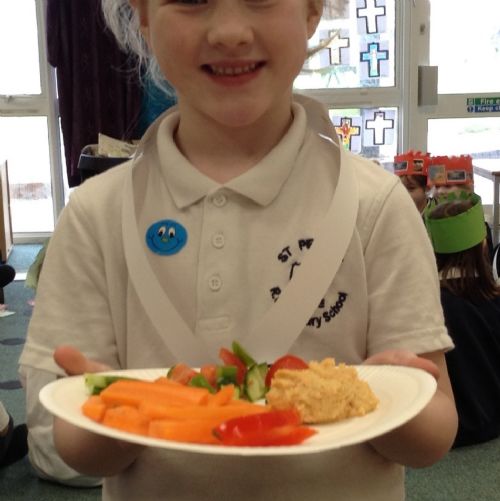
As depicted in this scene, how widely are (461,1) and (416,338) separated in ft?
16.1

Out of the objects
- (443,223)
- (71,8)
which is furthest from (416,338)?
(71,8)

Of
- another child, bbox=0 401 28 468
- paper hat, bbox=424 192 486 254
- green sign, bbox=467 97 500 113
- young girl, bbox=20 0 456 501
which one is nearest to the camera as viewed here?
young girl, bbox=20 0 456 501

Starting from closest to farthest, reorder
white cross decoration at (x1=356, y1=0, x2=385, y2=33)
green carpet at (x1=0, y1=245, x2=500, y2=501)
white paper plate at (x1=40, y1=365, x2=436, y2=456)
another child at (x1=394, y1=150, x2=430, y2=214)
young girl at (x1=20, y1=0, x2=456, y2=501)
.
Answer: white paper plate at (x1=40, y1=365, x2=436, y2=456) → young girl at (x1=20, y1=0, x2=456, y2=501) → green carpet at (x1=0, y1=245, x2=500, y2=501) → another child at (x1=394, y1=150, x2=430, y2=214) → white cross decoration at (x1=356, y1=0, x2=385, y2=33)

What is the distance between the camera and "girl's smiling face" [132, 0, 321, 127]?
798mm

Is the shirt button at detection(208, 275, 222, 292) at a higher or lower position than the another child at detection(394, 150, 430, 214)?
higher

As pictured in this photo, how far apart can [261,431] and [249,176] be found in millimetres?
338

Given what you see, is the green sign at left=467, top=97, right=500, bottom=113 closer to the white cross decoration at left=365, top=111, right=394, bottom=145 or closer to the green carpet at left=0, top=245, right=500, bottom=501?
the white cross decoration at left=365, top=111, right=394, bottom=145

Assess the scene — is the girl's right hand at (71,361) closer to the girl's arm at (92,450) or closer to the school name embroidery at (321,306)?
the girl's arm at (92,450)

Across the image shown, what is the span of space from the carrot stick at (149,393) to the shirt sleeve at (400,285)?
245 mm

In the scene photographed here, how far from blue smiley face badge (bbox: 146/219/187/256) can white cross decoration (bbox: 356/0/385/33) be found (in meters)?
4.61

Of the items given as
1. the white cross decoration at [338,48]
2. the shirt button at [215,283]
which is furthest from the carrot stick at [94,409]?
the white cross decoration at [338,48]

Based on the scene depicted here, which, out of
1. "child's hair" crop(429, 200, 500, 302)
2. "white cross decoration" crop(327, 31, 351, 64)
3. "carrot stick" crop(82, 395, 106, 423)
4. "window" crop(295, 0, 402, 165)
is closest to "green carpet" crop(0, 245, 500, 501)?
"child's hair" crop(429, 200, 500, 302)

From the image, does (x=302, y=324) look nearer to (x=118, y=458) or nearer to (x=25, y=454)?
(x=118, y=458)

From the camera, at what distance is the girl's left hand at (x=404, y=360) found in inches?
30.5
